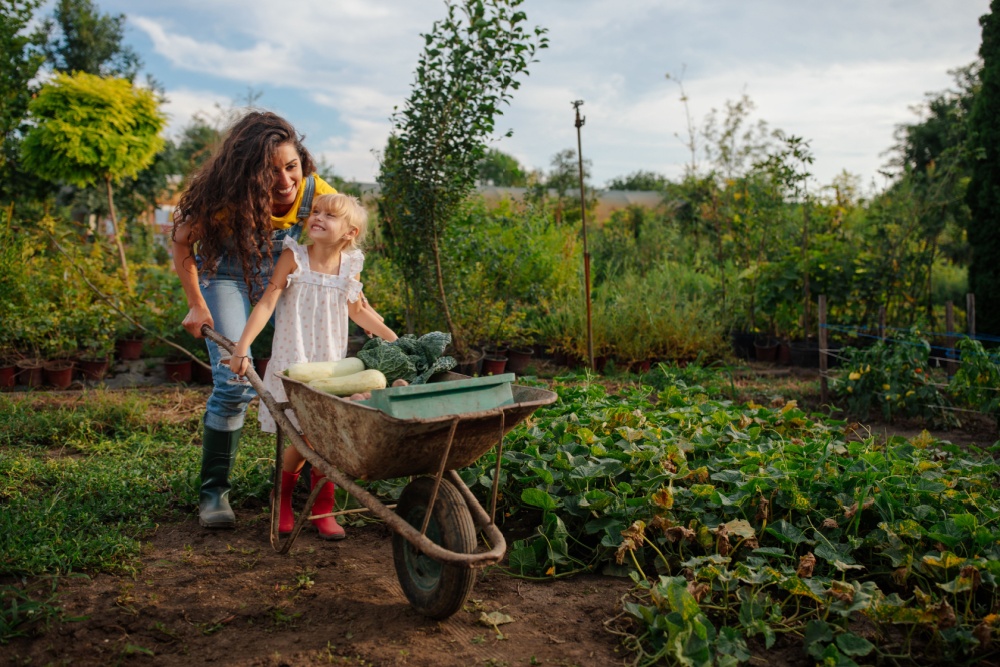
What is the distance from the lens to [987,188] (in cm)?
733

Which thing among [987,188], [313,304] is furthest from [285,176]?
[987,188]

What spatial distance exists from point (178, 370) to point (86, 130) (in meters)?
2.93

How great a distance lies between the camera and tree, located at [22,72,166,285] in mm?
6988

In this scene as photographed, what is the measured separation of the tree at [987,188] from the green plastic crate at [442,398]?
7131mm

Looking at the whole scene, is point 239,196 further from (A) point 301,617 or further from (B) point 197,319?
(A) point 301,617

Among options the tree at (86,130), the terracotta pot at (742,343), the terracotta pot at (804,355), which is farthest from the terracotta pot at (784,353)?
the tree at (86,130)

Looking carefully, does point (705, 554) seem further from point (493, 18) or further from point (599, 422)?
point (493, 18)

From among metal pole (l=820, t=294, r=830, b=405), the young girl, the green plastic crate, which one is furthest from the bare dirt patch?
metal pole (l=820, t=294, r=830, b=405)

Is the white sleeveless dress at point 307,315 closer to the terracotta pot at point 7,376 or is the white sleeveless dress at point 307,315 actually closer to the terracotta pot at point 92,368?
the terracotta pot at point 92,368

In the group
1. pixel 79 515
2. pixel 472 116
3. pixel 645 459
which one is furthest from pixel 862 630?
pixel 472 116

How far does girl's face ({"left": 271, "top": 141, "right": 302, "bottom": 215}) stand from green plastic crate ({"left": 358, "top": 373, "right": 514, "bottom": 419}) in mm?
1118

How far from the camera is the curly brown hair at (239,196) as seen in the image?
8.49 feet

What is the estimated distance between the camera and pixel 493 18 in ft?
17.2

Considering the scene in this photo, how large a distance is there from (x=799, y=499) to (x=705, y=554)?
1.21 feet
